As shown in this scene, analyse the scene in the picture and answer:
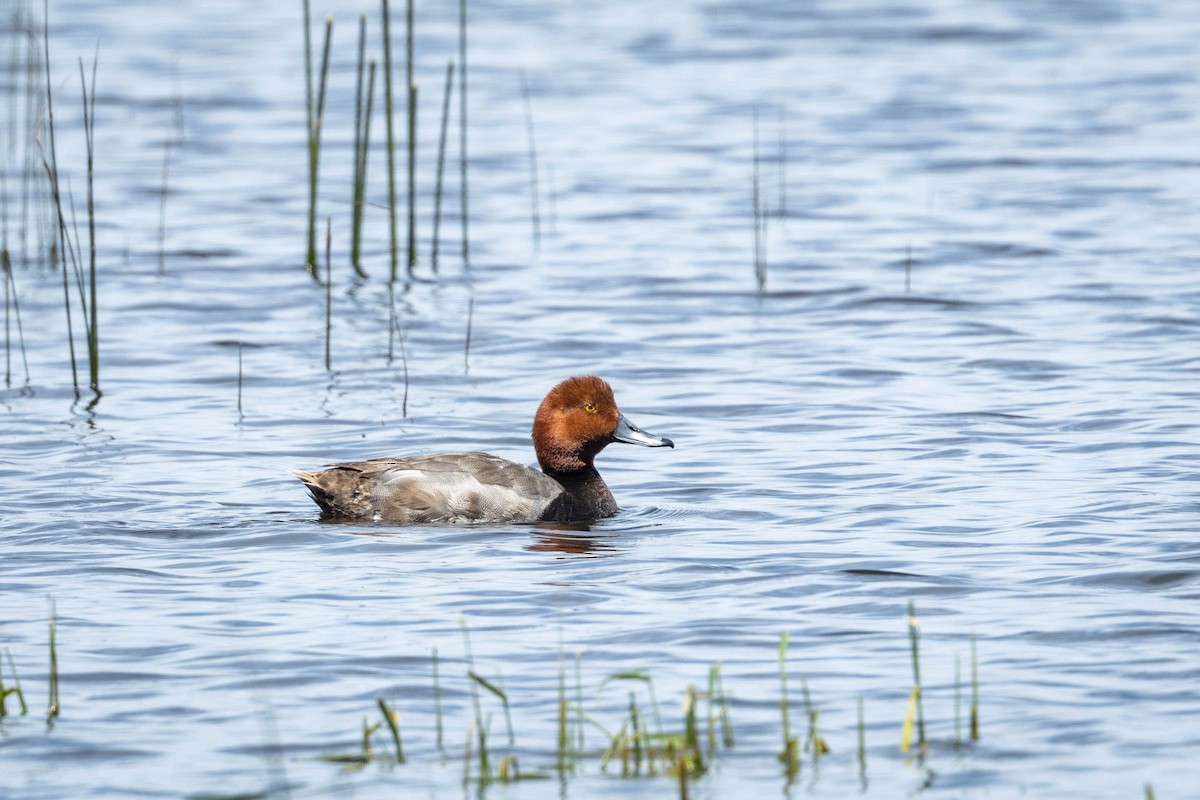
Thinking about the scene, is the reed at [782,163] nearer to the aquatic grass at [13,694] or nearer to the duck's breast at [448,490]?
the duck's breast at [448,490]

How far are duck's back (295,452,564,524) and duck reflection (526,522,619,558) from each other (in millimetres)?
205

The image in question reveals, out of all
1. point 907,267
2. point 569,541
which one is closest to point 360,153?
point 907,267

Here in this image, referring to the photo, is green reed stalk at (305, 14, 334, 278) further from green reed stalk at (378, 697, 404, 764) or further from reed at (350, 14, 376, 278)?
green reed stalk at (378, 697, 404, 764)

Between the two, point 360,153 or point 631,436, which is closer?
point 631,436

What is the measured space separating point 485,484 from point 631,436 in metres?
1.00

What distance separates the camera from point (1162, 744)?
247 inches

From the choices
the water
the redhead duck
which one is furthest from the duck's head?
the water

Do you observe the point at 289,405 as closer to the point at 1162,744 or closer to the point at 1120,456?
the point at 1120,456

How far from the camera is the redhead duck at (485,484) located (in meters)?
9.62

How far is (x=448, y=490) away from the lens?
962 cm

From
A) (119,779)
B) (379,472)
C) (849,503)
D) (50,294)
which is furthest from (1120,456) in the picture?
(50,294)

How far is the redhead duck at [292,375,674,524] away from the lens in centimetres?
962

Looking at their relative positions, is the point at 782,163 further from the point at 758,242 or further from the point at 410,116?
the point at 410,116

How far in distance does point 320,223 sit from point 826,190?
5205 millimetres
